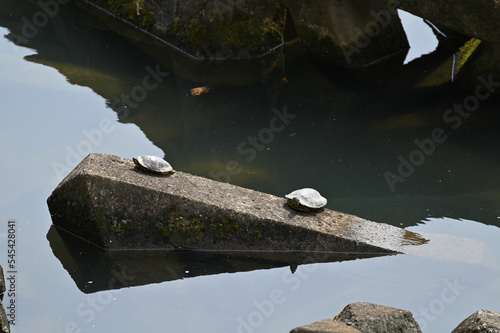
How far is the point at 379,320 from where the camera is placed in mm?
4309

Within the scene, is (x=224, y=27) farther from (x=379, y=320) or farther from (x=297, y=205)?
(x=379, y=320)

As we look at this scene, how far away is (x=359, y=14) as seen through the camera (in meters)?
9.45

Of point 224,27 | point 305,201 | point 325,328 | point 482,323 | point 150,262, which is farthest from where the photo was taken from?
point 224,27

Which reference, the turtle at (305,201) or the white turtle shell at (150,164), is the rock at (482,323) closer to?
the turtle at (305,201)

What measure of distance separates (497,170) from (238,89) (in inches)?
127

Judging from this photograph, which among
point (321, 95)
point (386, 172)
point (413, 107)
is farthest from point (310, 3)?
point (386, 172)

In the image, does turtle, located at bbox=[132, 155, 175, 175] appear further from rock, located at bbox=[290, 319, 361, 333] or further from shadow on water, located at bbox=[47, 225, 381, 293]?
rock, located at bbox=[290, 319, 361, 333]

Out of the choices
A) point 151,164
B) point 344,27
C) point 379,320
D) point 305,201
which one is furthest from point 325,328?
point 344,27

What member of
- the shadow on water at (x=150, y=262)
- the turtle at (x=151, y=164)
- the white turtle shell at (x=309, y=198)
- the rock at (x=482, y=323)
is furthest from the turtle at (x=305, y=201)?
the rock at (x=482, y=323)

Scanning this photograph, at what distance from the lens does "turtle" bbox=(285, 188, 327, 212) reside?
18.6ft

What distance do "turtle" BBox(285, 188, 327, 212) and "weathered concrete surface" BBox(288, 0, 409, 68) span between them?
4.19 metres

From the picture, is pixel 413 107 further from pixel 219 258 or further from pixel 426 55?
pixel 219 258

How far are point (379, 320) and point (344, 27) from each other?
5.86 m

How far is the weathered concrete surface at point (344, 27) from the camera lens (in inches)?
370
